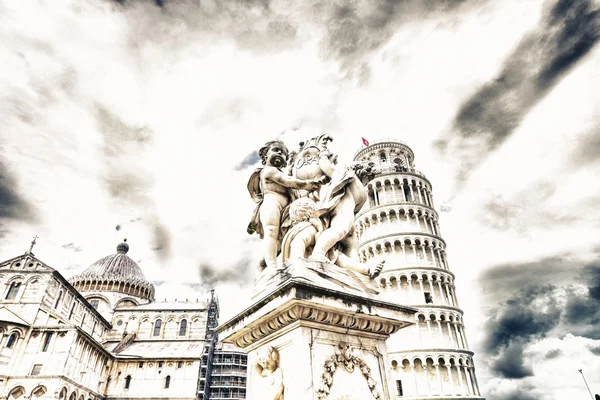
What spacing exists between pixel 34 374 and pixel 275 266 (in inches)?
1643

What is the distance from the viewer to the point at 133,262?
72.8 m

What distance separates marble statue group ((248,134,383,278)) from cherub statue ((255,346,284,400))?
101cm

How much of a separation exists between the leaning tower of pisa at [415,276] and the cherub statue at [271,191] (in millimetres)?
27505

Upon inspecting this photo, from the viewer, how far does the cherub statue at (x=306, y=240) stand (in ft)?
13.4

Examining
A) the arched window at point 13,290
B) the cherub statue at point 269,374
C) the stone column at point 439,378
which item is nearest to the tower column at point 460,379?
the stone column at point 439,378

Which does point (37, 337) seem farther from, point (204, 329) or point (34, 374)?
point (204, 329)

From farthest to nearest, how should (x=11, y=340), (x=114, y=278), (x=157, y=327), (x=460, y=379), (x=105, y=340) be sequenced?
1. (x=114, y=278)
2. (x=157, y=327)
3. (x=105, y=340)
4. (x=460, y=379)
5. (x=11, y=340)

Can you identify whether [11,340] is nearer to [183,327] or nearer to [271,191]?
[183,327]

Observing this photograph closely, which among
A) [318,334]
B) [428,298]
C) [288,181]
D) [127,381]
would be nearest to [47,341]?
[127,381]

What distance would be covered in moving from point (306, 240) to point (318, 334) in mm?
1186

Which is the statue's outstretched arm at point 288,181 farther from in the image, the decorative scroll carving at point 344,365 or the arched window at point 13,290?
the arched window at point 13,290

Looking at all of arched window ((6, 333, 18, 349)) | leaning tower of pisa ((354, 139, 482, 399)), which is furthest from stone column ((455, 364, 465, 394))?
arched window ((6, 333, 18, 349))

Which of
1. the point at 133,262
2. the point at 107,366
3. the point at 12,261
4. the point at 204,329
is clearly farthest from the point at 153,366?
the point at 133,262

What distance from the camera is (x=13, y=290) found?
40625 millimetres
